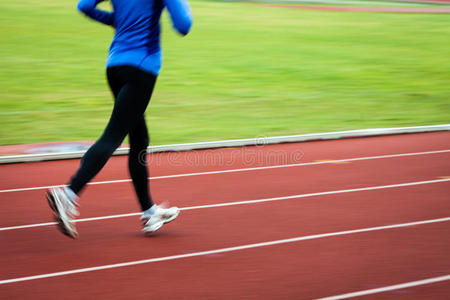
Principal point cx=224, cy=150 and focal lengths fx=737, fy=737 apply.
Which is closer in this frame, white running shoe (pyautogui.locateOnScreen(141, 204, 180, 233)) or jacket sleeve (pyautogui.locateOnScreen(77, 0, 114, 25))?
jacket sleeve (pyautogui.locateOnScreen(77, 0, 114, 25))

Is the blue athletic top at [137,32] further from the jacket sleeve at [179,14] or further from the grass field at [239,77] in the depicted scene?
the grass field at [239,77]

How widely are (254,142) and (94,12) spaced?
399 centimetres

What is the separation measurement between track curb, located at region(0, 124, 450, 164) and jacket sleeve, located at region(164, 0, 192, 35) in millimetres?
3482

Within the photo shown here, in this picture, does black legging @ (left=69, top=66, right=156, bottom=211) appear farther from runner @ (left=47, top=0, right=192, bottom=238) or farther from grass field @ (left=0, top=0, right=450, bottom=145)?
grass field @ (left=0, top=0, right=450, bottom=145)

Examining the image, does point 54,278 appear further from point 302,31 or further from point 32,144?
point 302,31

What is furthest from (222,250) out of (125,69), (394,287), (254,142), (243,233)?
(254,142)

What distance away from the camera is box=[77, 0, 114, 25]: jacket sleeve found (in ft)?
14.7

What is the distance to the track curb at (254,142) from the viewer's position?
24.2 ft

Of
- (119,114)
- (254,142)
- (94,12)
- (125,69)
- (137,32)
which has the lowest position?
(254,142)

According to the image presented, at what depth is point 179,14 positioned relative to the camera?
4.27 metres

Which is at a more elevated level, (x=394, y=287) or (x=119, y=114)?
(x=119, y=114)

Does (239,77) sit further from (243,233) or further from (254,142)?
(243,233)

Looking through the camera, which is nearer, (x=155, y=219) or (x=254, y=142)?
(x=155, y=219)

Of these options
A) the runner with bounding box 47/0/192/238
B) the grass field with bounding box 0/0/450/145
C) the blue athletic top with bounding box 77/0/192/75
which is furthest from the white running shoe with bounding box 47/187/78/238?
the grass field with bounding box 0/0/450/145
